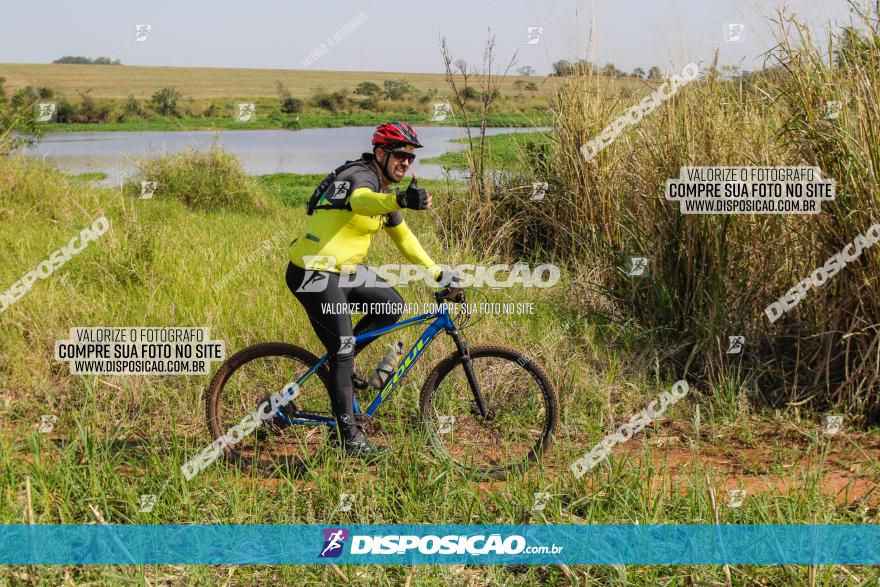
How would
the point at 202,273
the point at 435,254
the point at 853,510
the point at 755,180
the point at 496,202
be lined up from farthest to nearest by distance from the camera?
the point at 496,202, the point at 435,254, the point at 202,273, the point at 755,180, the point at 853,510

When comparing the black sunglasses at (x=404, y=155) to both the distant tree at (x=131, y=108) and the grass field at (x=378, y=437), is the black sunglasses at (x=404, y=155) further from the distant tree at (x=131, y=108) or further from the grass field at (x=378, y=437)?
the distant tree at (x=131, y=108)

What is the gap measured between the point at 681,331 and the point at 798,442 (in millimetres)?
1204

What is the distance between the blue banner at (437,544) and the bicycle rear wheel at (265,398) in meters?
0.57

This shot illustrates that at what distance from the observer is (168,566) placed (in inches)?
144

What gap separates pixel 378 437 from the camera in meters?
5.18

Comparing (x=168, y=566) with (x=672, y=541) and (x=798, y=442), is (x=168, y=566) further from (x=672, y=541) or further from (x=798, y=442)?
(x=798, y=442)

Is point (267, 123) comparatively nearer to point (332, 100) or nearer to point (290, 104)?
point (332, 100)

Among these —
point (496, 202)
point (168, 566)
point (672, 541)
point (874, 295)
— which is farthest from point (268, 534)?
point (496, 202)

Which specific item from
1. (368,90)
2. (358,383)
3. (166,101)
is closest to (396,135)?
(358,383)

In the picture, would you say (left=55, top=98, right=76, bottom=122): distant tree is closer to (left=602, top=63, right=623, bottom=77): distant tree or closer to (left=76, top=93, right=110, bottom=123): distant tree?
(left=76, top=93, right=110, bottom=123): distant tree

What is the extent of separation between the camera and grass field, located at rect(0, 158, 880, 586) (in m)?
3.63

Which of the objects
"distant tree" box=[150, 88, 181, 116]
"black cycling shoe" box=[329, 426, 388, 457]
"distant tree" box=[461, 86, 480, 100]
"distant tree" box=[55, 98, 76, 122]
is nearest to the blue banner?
"black cycling shoe" box=[329, 426, 388, 457]

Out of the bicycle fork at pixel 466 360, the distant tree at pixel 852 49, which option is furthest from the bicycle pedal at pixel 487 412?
the distant tree at pixel 852 49

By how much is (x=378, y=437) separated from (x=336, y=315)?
1.15 m
